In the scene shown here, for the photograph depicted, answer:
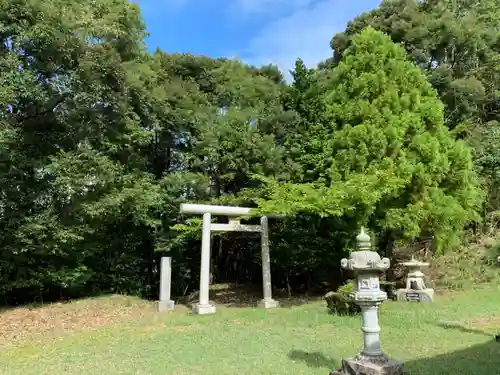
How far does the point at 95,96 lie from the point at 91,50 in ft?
3.77

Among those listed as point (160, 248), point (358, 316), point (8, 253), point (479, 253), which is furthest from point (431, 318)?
point (8, 253)

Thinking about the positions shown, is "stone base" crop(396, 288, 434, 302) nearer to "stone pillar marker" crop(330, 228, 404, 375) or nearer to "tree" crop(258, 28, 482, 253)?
"tree" crop(258, 28, 482, 253)

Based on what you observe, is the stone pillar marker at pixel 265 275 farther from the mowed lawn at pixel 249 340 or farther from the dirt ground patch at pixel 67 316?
the dirt ground patch at pixel 67 316

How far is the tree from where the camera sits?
397 inches

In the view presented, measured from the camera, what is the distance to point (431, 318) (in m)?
8.18

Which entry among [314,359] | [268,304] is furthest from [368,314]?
[268,304]

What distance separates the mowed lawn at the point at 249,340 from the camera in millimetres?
5441

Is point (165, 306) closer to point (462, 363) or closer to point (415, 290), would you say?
point (415, 290)

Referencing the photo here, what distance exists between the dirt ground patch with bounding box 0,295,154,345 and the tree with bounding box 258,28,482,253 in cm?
463

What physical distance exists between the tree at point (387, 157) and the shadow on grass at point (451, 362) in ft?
13.9

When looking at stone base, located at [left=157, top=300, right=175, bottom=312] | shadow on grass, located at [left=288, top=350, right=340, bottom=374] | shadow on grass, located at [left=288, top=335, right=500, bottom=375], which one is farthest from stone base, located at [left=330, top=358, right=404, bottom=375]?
stone base, located at [left=157, top=300, right=175, bottom=312]

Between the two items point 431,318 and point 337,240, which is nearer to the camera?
point 431,318

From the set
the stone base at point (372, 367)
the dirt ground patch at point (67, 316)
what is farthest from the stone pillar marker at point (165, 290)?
the stone base at point (372, 367)

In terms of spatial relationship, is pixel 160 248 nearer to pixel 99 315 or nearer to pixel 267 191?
pixel 99 315
